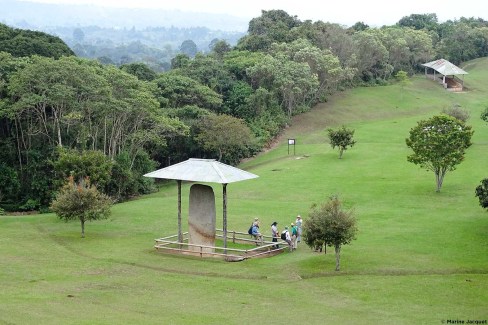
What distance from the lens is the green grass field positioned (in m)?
25.7

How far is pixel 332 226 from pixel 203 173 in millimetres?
7551

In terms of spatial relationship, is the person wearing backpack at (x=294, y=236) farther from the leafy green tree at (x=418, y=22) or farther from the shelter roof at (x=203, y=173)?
the leafy green tree at (x=418, y=22)

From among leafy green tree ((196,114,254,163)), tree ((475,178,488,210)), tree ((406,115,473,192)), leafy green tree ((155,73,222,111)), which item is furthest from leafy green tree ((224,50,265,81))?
tree ((475,178,488,210))

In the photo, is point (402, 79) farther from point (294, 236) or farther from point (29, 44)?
point (294, 236)

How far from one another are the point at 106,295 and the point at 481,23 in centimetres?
14330

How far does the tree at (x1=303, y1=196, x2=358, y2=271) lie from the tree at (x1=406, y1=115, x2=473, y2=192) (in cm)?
1968

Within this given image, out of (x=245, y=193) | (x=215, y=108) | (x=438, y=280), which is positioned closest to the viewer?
(x=438, y=280)

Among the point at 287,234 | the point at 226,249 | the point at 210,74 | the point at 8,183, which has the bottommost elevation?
the point at 226,249

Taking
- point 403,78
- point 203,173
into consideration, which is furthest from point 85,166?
point 403,78

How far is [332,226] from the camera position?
31547 mm

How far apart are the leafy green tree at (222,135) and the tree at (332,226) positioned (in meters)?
39.0

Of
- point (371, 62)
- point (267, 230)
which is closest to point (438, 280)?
point (267, 230)

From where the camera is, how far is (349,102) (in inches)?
3789

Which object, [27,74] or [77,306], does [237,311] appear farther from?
[27,74]
